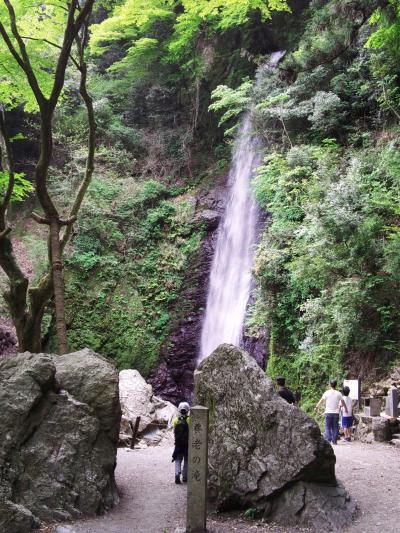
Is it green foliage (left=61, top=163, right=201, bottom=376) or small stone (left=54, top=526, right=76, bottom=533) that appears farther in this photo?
green foliage (left=61, top=163, right=201, bottom=376)

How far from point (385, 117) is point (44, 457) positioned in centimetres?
1517

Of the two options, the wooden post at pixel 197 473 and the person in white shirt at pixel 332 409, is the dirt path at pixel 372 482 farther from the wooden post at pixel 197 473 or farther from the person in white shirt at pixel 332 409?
the wooden post at pixel 197 473

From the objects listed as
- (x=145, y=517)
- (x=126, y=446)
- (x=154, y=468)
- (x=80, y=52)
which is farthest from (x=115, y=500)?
(x=80, y=52)

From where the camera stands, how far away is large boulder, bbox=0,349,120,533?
20.2 ft

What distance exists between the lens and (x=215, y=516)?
661cm

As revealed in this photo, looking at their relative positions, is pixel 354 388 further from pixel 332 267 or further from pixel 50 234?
pixel 50 234

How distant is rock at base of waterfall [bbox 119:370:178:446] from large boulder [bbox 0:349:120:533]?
17.5 ft

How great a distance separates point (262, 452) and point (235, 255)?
13513mm

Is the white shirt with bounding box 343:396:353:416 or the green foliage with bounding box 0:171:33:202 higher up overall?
the green foliage with bounding box 0:171:33:202

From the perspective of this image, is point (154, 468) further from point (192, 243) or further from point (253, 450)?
point (192, 243)

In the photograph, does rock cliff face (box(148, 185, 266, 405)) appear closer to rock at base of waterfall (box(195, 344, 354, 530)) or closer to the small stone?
rock at base of waterfall (box(195, 344, 354, 530))

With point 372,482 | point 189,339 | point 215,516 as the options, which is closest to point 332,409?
point 372,482

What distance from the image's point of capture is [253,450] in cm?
675

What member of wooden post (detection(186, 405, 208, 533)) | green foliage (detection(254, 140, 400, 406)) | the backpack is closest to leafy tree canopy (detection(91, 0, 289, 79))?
green foliage (detection(254, 140, 400, 406))
